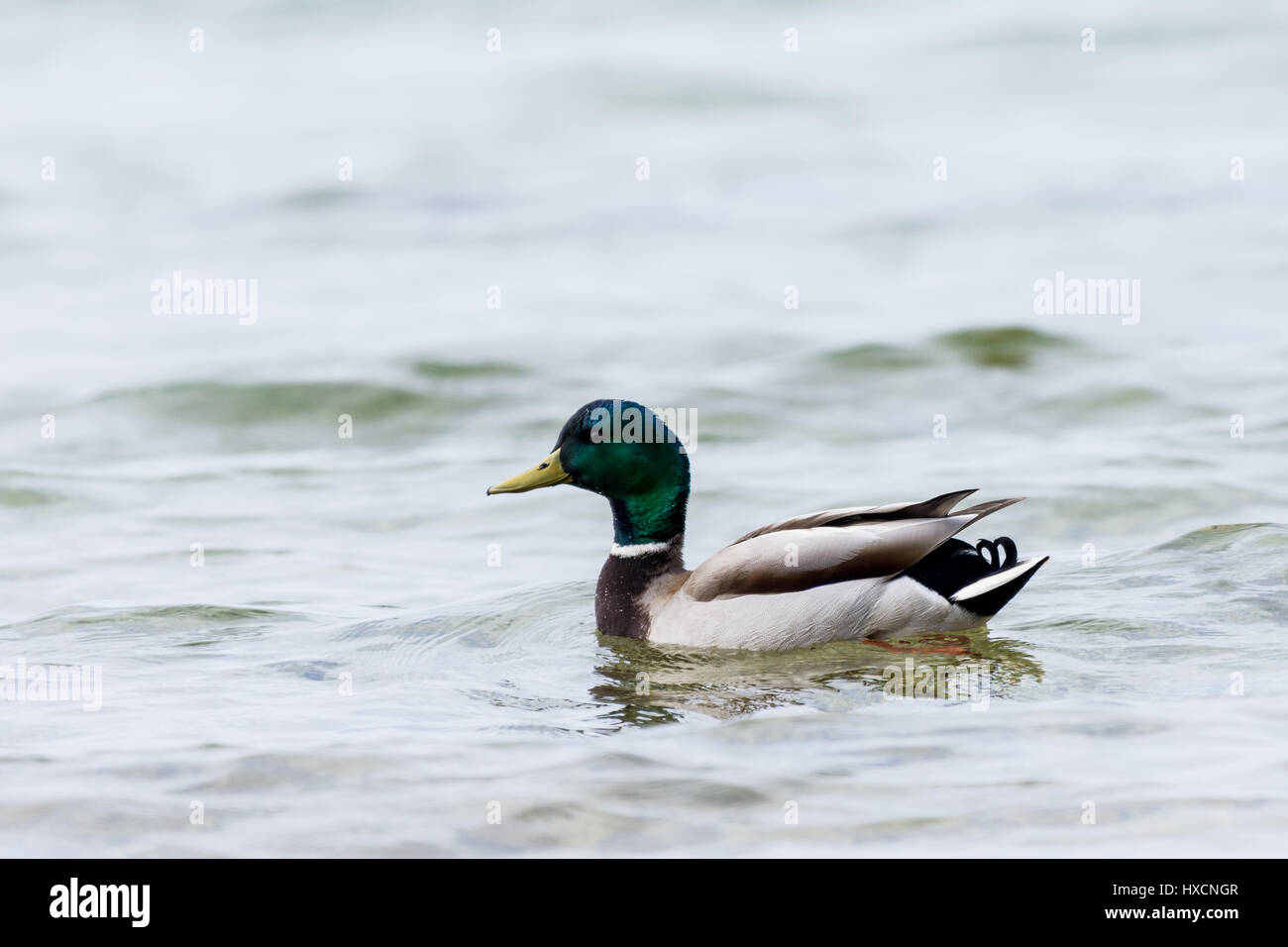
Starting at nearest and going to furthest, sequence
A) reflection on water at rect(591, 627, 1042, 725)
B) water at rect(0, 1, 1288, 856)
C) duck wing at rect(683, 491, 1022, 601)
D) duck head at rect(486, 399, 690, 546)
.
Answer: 1. water at rect(0, 1, 1288, 856)
2. reflection on water at rect(591, 627, 1042, 725)
3. duck wing at rect(683, 491, 1022, 601)
4. duck head at rect(486, 399, 690, 546)

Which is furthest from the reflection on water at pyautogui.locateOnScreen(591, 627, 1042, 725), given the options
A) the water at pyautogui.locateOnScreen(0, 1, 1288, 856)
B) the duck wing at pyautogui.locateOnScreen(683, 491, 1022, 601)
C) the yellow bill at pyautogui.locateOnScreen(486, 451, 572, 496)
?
the yellow bill at pyautogui.locateOnScreen(486, 451, 572, 496)

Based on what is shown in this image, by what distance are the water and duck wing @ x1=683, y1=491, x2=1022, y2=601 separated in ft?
1.07

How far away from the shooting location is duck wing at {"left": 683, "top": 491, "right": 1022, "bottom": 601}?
7.13 meters

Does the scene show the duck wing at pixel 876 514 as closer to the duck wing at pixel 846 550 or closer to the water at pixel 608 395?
the duck wing at pixel 846 550

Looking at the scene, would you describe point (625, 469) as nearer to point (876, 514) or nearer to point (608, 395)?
point (876, 514)

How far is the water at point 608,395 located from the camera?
5.42m

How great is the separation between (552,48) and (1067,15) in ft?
23.8

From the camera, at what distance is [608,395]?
41.2ft

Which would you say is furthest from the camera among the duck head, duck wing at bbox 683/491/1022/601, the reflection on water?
the duck head

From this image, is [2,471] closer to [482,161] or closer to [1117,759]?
[1117,759]

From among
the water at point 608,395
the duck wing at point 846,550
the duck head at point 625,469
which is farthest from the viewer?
the duck head at point 625,469

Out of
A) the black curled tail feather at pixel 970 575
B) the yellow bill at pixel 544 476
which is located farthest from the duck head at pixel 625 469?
the black curled tail feather at pixel 970 575

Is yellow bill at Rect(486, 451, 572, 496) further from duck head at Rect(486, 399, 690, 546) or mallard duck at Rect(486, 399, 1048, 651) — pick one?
mallard duck at Rect(486, 399, 1048, 651)

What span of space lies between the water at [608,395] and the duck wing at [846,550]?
326 millimetres
